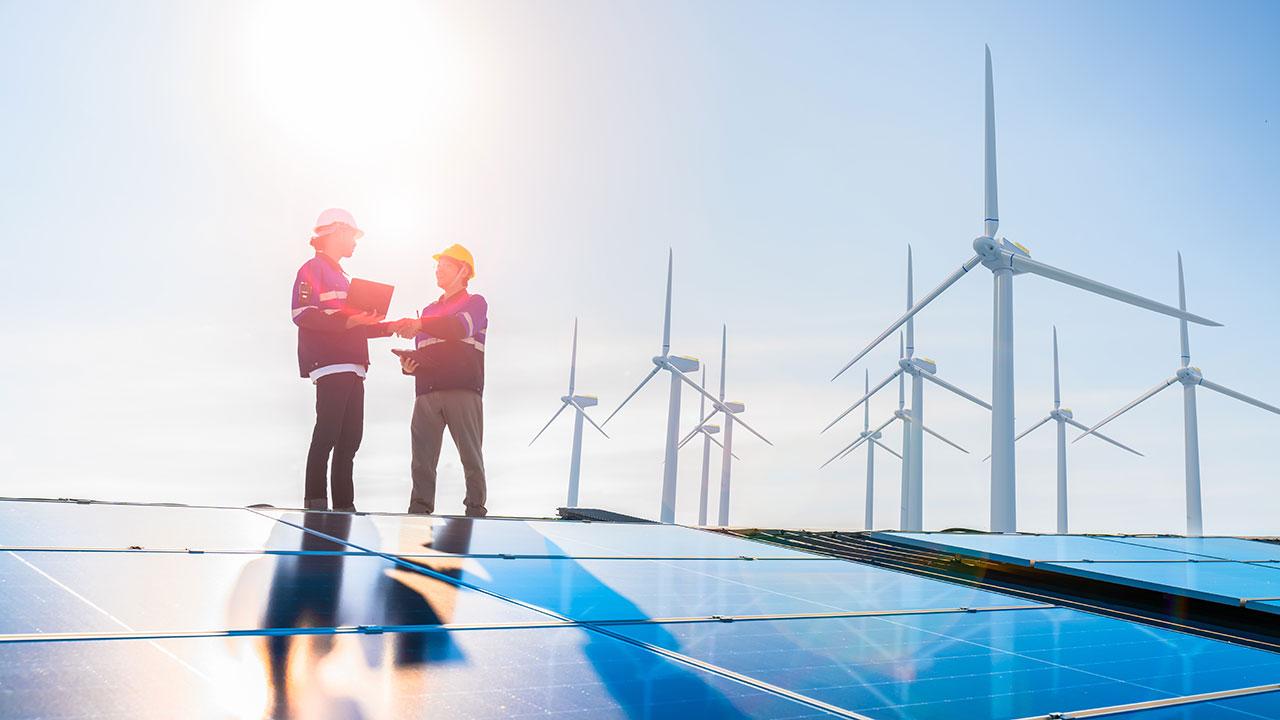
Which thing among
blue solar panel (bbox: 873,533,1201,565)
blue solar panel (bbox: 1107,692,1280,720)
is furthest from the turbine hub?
blue solar panel (bbox: 1107,692,1280,720)

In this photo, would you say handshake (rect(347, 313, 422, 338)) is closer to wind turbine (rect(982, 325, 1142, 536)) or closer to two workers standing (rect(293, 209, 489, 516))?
two workers standing (rect(293, 209, 489, 516))

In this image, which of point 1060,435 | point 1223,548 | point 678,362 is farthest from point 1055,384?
point 1223,548

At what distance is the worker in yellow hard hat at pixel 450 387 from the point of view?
36.1 feet

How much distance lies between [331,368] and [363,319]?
0.61 m

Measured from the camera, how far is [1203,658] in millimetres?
3510

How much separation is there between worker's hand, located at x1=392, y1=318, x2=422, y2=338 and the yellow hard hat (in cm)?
109

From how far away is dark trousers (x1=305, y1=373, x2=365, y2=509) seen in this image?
981 centimetres

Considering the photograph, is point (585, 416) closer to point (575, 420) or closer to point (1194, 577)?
point (575, 420)

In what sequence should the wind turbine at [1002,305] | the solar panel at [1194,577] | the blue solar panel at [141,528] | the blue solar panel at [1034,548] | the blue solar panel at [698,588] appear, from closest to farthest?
the blue solar panel at [698,588] < the blue solar panel at [141,528] < the solar panel at [1194,577] < the blue solar panel at [1034,548] < the wind turbine at [1002,305]

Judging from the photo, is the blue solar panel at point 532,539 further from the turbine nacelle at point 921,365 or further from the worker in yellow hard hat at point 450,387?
the turbine nacelle at point 921,365

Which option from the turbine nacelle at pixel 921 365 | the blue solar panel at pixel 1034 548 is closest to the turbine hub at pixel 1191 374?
the turbine nacelle at pixel 921 365

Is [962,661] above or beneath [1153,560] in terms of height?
beneath

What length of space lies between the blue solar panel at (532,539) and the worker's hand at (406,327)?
Answer: 3315 mm

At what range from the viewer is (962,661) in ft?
9.99
